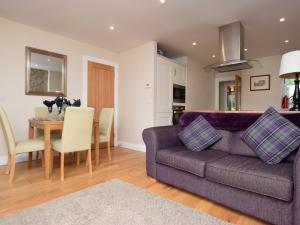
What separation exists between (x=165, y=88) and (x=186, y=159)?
243 cm

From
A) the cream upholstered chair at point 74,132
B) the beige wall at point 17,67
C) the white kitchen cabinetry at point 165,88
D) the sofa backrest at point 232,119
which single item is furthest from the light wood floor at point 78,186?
the white kitchen cabinetry at point 165,88

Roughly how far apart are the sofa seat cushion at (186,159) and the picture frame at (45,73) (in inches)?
99.9

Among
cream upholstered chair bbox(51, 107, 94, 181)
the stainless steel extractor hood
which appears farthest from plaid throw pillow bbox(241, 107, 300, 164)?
Result: cream upholstered chair bbox(51, 107, 94, 181)

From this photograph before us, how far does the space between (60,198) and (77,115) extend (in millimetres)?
949

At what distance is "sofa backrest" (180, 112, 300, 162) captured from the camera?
6.05 ft

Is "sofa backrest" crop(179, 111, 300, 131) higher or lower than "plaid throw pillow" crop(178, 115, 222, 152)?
higher

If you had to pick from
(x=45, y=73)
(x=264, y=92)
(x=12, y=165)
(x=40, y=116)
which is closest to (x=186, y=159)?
(x=12, y=165)

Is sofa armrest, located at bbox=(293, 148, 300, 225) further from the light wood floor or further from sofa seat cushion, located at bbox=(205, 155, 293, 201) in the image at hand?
the light wood floor

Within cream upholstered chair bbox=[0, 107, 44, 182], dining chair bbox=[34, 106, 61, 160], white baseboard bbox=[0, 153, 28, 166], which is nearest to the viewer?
cream upholstered chair bbox=[0, 107, 44, 182]

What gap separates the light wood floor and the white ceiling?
92.5 inches

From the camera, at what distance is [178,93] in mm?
4387

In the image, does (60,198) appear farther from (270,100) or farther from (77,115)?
(270,100)

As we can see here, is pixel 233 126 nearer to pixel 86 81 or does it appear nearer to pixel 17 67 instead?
pixel 86 81

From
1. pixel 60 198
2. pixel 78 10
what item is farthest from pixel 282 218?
pixel 78 10
